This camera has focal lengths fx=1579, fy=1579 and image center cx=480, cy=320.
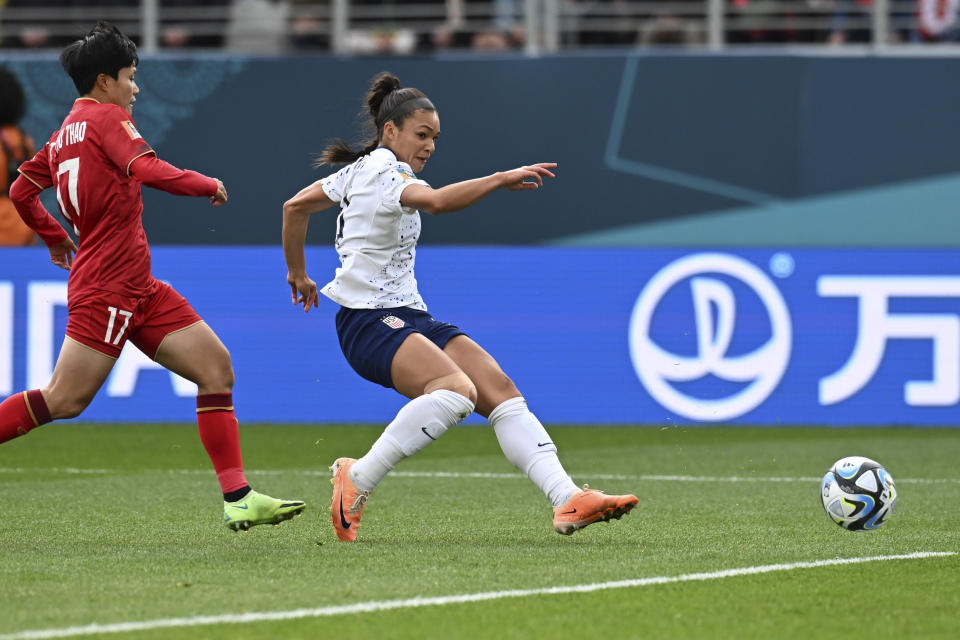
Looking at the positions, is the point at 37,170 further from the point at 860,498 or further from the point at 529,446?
the point at 860,498

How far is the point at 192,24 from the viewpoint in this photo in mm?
16781

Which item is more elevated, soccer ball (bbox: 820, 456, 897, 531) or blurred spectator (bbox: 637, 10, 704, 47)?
blurred spectator (bbox: 637, 10, 704, 47)

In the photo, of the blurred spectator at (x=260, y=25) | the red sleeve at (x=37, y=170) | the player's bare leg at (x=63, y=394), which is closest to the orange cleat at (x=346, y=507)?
the player's bare leg at (x=63, y=394)

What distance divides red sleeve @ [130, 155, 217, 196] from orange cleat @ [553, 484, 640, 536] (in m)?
1.80

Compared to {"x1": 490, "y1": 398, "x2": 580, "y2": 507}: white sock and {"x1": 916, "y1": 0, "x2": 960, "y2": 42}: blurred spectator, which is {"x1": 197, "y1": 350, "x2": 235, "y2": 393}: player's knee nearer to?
{"x1": 490, "y1": 398, "x2": 580, "y2": 507}: white sock

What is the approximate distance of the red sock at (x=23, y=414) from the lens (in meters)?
6.09

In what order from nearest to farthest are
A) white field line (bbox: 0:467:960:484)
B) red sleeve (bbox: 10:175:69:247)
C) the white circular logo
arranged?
1. red sleeve (bbox: 10:175:69:247)
2. white field line (bbox: 0:467:960:484)
3. the white circular logo

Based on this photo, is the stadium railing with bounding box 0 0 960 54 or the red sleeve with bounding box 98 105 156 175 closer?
the red sleeve with bounding box 98 105 156 175

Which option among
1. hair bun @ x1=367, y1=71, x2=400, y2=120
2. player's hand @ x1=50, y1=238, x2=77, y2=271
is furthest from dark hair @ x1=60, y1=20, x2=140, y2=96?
hair bun @ x1=367, y1=71, x2=400, y2=120

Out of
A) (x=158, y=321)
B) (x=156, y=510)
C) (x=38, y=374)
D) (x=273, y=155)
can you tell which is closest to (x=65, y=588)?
(x=158, y=321)

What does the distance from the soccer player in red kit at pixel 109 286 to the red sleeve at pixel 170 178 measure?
2 cm

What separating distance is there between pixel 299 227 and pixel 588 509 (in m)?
1.72

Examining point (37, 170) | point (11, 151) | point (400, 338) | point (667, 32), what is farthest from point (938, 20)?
point (37, 170)

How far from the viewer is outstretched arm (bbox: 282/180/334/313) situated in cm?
655
